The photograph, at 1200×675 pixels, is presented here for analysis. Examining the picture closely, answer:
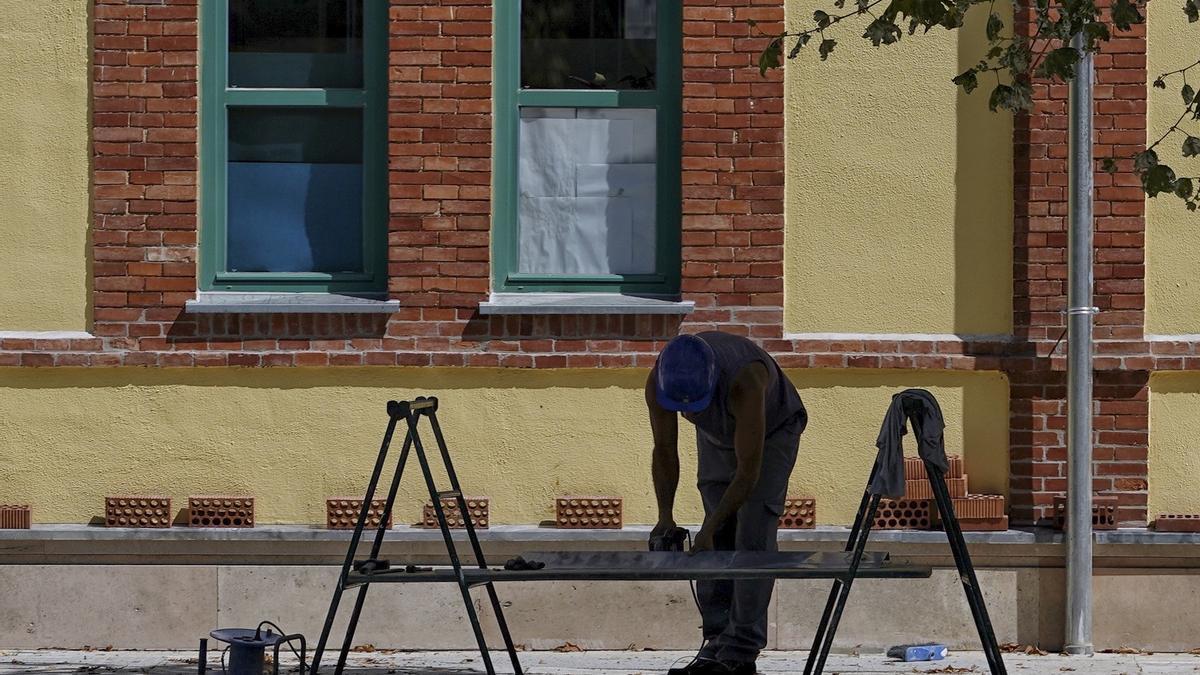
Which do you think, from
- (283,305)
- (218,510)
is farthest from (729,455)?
(218,510)

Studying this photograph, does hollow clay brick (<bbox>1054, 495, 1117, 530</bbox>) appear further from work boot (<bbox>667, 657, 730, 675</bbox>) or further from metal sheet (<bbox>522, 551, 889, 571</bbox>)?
work boot (<bbox>667, 657, 730, 675</bbox>)

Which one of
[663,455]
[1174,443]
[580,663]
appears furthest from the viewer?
[1174,443]

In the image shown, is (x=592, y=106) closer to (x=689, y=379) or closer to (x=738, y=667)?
(x=689, y=379)

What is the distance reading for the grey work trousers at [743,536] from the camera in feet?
24.7

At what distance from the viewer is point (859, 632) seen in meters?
8.90

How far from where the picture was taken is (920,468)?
29.6 feet

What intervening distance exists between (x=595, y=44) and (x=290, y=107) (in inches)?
64.1

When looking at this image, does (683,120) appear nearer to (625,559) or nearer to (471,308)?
(471,308)

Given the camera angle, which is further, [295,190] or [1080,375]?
[295,190]

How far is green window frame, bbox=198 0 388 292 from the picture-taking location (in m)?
9.16

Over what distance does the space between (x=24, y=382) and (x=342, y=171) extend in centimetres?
194

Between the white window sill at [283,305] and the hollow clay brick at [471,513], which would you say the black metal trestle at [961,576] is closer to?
the hollow clay brick at [471,513]

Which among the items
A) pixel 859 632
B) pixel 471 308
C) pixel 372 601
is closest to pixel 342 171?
pixel 471 308

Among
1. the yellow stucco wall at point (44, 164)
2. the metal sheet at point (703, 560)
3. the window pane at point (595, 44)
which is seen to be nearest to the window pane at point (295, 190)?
the yellow stucco wall at point (44, 164)
